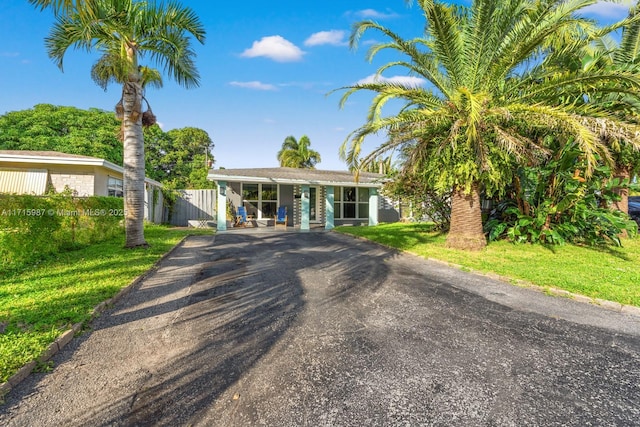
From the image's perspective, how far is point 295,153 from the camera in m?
32.8

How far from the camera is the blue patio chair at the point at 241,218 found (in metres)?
15.5

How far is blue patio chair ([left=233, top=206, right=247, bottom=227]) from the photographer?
15505 mm

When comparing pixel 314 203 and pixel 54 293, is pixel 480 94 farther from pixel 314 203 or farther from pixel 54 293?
pixel 314 203

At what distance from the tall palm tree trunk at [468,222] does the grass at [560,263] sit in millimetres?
334

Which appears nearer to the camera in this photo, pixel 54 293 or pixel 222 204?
pixel 54 293

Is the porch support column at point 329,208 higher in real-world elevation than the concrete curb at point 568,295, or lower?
higher

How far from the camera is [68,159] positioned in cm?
1216

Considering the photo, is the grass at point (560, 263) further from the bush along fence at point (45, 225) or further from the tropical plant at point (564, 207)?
the bush along fence at point (45, 225)

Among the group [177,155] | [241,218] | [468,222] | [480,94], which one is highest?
[177,155]

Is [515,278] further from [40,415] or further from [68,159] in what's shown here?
[68,159]

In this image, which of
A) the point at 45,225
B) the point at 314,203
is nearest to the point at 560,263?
the point at 45,225

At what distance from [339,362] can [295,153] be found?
31.1m

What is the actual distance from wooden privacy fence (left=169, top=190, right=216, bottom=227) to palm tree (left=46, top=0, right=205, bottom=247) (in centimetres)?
949

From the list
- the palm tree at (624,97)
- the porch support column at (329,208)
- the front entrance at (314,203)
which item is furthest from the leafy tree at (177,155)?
the palm tree at (624,97)
